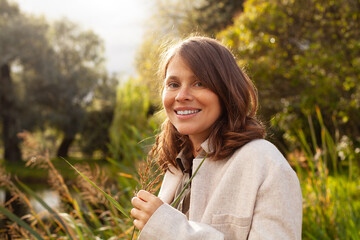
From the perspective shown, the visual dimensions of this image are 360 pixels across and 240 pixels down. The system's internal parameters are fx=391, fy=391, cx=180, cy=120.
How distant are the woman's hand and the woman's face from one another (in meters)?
0.36

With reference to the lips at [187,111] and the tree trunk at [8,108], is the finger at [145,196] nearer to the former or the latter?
the lips at [187,111]

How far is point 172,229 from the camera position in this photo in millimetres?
1094

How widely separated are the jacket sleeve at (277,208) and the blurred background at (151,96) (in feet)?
1.13

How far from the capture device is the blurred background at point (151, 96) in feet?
9.86

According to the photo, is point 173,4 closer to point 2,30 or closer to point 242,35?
point 2,30

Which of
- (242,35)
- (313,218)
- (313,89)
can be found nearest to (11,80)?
(242,35)

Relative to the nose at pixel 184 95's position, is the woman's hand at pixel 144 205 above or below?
below

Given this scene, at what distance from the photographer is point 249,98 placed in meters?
1.48

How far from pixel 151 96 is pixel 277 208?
13.6 metres

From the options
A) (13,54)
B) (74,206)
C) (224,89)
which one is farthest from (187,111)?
(13,54)

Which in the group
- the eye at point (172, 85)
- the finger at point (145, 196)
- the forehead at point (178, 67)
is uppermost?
the forehead at point (178, 67)

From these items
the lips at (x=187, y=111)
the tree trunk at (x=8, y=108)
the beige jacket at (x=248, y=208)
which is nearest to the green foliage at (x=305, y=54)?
the lips at (x=187, y=111)

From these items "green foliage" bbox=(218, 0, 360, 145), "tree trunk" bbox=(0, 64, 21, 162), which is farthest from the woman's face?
"tree trunk" bbox=(0, 64, 21, 162)

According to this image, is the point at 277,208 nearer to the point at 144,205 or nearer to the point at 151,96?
the point at 144,205
